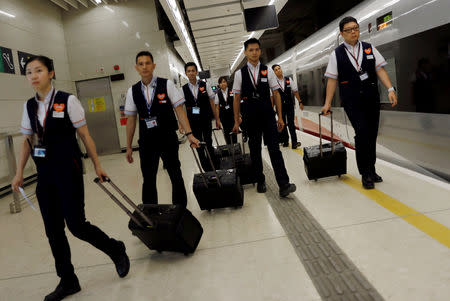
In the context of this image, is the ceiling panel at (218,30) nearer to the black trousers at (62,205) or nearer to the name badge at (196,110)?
the name badge at (196,110)

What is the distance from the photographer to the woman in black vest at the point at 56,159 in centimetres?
226

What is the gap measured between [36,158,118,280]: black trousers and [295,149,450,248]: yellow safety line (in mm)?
2408

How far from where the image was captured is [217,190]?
3.65 meters

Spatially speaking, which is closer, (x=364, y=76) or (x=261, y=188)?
(x=364, y=76)

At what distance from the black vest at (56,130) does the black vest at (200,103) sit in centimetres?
280

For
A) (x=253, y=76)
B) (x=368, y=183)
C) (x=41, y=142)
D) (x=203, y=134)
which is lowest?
(x=368, y=183)

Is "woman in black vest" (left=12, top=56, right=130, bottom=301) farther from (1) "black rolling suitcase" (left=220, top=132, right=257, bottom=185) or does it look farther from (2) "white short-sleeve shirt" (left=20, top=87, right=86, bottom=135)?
(1) "black rolling suitcase" (left=220, top=132, right=257, bottom=185)

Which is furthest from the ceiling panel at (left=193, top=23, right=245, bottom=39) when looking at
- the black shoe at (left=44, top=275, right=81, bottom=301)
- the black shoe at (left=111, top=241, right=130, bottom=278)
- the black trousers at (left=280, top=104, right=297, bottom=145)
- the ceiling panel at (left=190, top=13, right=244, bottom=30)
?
the black shoe at (left=44, top=275, right=81, bottom=301)

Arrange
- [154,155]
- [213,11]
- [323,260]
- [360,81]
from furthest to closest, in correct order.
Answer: [213,11] < [360,81] < [154,155] < [323,260]

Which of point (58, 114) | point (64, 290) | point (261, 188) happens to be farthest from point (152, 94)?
point (261, 188)

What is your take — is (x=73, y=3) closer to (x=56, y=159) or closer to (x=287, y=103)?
(x=287, y=103)

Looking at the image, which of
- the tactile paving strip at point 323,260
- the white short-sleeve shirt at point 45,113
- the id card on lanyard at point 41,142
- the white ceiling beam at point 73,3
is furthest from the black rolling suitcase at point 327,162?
the white ceiling beam at point 73,3

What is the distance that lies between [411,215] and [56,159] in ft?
9.17

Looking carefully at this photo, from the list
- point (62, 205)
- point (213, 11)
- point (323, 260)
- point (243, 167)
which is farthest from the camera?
point (213, 11)
